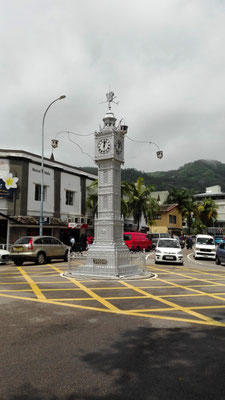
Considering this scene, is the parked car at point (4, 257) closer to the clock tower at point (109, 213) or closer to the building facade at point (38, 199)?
the clock tower at point (109, 213)

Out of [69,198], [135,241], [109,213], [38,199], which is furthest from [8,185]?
[109,213]

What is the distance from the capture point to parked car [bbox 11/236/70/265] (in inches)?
700

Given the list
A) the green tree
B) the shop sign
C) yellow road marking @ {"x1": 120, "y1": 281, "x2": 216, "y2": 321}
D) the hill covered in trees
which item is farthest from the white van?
the hill covered in trees

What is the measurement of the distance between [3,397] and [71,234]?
95.8 ft

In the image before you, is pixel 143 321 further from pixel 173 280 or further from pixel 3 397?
pixel 173 280

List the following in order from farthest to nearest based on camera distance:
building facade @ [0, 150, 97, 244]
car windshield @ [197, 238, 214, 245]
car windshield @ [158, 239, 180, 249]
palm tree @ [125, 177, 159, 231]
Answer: palm tree @ [125, 177, 159, 231], building facade @ [0, 150, 97, 244], car windshield @ [197, 238, 214, 245], car windshield @ [158, 239, 180, 249]

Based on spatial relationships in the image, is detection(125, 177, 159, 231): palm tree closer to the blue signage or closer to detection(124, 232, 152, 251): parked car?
detection(124, 232, 152, 251): parked car

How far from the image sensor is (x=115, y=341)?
5.12 meters

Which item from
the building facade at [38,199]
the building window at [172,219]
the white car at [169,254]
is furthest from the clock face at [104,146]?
the building window at [172,219]

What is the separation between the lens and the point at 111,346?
4.89 m

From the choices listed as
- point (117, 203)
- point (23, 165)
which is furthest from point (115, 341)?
point (23, 165)

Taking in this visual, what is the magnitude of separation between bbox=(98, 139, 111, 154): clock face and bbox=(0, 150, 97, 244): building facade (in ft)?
44.1

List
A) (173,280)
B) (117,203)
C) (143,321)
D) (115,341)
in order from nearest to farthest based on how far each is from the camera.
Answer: (115,341) → (143,321) → (173,280) → (117,203)

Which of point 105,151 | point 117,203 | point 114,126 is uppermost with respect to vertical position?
point 114,126
